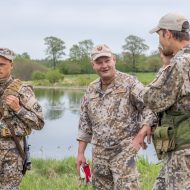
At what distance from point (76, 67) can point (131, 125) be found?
65.4m

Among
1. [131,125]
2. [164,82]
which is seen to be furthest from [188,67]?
[131,125]

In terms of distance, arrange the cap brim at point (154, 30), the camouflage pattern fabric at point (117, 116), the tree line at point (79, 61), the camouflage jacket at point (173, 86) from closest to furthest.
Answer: the camouflage jacket at point (173, 86), the cap brim at point (154, 30), the camouflage pattern fabric at point (117, 116), the tree line at point (79, 61)

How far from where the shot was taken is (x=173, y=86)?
Result: 13.6 ft

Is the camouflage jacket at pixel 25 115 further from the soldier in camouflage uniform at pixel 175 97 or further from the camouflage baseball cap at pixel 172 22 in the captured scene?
the camouflage baseball cap at pixel 172 22

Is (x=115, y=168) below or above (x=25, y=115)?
below

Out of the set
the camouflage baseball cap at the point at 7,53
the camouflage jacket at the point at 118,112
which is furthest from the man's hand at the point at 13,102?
the camouflage jacket at the point at 118,112

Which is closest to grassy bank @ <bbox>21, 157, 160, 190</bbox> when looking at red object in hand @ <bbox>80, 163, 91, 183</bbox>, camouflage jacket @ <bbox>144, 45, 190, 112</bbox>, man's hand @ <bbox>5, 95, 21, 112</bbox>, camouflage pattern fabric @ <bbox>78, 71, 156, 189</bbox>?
red object in hand @ <bbox>80, 163, 91, 183</bbox>

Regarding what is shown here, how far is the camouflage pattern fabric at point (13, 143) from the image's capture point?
17.0 feet

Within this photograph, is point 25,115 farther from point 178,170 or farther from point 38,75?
point 38,75

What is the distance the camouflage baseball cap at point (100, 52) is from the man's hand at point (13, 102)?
949 mm

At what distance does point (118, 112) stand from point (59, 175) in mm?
4131

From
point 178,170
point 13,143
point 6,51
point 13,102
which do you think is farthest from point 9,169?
point 178,170

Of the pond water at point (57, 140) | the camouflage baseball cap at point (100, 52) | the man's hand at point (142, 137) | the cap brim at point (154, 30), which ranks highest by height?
the cap brim at point (154, 30)

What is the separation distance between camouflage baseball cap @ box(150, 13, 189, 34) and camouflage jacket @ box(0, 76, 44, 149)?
1.59 metres
